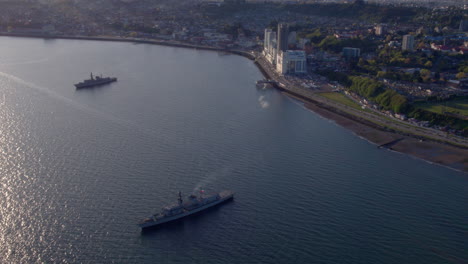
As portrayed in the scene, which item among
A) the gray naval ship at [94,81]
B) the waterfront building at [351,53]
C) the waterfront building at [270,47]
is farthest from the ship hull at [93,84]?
the waterfront building at [351,53]

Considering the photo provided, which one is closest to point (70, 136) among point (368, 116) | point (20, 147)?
point (20, 147)

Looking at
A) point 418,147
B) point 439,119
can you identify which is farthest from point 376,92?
point 418,147

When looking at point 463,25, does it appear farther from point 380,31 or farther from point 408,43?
point 408,43

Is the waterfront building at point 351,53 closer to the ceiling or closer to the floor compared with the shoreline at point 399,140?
closer to the ceiling

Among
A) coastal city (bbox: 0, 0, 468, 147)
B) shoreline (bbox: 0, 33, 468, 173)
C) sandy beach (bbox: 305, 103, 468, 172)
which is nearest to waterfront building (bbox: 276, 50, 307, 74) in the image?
coastal city (bbox: 0, 0, 468, 147)

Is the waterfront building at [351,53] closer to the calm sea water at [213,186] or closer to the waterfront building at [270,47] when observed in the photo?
the waterfront building at [270,47]

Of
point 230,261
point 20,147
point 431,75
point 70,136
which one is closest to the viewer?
point 230,261

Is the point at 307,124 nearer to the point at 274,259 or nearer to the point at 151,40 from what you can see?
the point at 274,259
